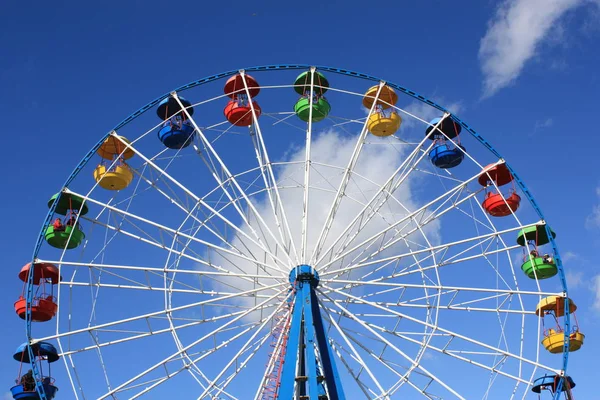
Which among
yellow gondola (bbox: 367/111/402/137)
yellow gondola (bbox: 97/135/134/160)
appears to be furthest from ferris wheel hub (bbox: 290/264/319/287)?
yellow gondola (bbox: 97/135/134/160)

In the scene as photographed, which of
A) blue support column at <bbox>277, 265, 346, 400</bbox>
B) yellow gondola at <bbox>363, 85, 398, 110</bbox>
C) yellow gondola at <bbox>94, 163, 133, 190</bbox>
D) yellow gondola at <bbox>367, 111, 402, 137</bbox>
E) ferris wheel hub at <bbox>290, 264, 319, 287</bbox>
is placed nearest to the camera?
blue support column at <bbox>277, 265, 346, 400</bbox>

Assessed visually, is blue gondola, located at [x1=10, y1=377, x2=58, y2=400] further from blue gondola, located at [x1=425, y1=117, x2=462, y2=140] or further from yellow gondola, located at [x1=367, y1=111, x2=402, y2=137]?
blue gondola, located at [x1=425, y1=117, x2=462, y2=140]

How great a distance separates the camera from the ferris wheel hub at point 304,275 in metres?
18.1

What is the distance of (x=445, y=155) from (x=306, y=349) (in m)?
8.30

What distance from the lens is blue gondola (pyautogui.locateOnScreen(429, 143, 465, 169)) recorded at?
2198 cm

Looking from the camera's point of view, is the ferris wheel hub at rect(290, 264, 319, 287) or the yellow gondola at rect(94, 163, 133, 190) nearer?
the ferris wheel hub at rect(290, 264, 319, 287)

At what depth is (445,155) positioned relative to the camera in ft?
72.3

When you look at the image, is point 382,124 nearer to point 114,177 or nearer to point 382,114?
point 382,114

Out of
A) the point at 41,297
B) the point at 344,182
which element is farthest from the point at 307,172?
the point at 41,297

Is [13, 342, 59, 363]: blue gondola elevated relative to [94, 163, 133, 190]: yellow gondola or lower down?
lower down

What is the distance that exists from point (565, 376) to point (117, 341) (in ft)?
37.8

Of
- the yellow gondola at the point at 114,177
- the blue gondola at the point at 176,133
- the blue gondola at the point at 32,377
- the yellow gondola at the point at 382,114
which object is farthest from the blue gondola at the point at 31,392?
the yellow gondola at the point at 382,114

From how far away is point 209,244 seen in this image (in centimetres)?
1888

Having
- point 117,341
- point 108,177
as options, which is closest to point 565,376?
point 117,341
